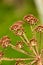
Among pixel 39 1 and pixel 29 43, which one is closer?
pixel 29 43

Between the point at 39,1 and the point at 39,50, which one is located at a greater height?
the point at 39,1

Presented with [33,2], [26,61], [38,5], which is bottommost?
[26,61]

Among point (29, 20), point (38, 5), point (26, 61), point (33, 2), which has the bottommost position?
point (26, 61)

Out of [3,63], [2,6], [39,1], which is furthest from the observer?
[2,6]

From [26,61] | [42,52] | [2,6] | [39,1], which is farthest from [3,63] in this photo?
[2,6]

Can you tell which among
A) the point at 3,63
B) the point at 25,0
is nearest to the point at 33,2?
the point at 25,0

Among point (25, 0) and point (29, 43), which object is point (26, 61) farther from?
point (25, 0)

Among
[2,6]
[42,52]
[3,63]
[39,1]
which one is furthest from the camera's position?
[2,6]

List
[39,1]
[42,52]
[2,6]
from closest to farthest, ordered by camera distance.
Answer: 1. [42,52]
2. [39,1]
3. [2,6]

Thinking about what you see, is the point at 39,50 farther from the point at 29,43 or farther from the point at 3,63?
the point at 3,63
